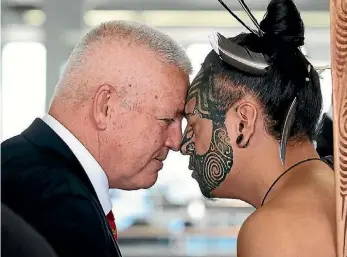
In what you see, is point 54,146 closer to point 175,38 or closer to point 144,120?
point 144,120

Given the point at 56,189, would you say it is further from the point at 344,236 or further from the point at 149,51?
the point at 344,236

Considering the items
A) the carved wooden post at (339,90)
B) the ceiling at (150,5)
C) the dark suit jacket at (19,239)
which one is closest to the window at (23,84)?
the ceiling at (150,5)

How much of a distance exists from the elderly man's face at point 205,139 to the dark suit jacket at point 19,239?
0.48 metres

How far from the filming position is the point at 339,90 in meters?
1.31

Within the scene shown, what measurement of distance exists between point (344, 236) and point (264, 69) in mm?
413

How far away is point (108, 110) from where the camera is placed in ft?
4.96

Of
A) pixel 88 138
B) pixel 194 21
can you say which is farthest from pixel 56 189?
pixel 194 21

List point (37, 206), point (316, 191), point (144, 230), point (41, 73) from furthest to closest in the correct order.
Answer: point (144, 230) → point (41, 73) → point (316, 191) → point (37, 206)

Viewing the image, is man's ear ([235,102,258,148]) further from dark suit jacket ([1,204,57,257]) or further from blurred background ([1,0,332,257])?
blurred background ([1,0,332,257])

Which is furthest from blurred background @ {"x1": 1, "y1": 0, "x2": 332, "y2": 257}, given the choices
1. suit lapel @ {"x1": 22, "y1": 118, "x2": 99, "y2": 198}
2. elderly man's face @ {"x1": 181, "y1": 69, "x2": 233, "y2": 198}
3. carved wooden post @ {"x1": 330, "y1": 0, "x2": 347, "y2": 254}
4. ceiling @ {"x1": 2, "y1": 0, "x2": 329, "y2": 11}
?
carved wooden post @ {"x1": 330, "y1": 0, "x2": 347, "y2": 254}

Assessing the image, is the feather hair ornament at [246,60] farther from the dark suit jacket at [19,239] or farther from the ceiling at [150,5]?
the ceiling at [150,5]

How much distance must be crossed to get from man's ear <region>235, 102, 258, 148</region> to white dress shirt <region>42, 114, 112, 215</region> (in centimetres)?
30

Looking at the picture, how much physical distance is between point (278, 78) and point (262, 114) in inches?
3.4

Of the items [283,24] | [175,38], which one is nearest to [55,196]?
[283,24]
